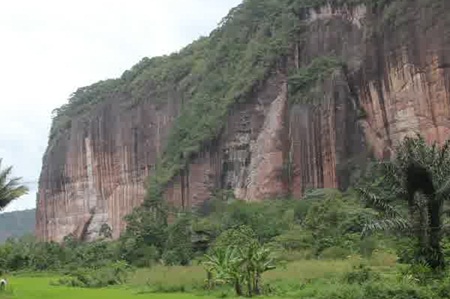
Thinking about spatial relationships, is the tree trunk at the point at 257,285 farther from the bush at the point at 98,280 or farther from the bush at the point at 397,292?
the bush at the point at 98,280

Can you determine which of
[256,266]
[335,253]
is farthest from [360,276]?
[335,253]

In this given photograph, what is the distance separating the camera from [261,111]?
5606 cm

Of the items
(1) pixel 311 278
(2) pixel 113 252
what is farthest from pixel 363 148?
(1) pixel 311 278

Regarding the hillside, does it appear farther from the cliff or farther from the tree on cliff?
the tree on cliff

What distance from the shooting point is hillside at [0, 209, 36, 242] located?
534 ft

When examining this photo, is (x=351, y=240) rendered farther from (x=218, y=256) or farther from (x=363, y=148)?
(x=363, y=148)

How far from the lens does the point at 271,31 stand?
5959 cm

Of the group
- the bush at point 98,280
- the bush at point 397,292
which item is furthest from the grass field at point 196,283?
the bush at point 397,292

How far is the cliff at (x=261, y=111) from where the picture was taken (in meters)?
44.2

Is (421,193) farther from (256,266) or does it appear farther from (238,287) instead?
(238,287)

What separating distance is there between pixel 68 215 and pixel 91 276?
42967 mm

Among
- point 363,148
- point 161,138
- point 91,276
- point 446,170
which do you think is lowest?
point 91,276

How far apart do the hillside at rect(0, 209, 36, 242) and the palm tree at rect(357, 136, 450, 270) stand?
148060 mm

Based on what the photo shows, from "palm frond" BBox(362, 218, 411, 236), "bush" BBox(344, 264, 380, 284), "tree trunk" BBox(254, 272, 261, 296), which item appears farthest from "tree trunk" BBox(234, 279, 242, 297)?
"palm frond" BBox(362, 218, 411, 236)
